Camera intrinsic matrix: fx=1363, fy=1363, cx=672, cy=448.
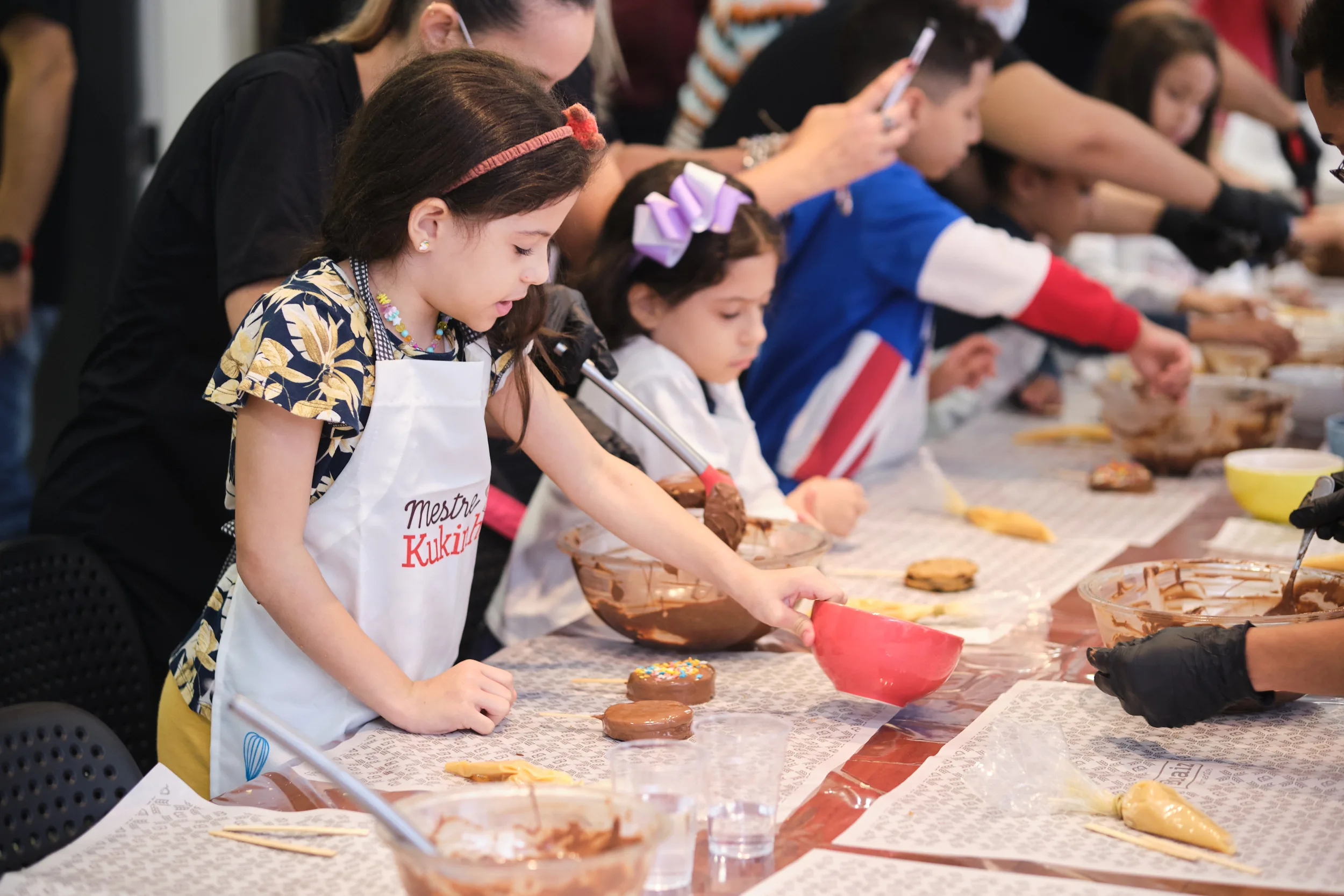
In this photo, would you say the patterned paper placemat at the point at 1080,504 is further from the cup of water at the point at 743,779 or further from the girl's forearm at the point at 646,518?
the cup of water at the point at 743,779

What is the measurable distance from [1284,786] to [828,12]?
2.10 m

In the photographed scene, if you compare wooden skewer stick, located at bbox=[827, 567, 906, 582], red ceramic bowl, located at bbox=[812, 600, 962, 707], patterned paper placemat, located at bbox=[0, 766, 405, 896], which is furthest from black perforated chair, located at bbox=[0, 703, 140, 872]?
wooden skewer stick, located at bbox=[827, 567, 906, 582]

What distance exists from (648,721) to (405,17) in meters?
1.00

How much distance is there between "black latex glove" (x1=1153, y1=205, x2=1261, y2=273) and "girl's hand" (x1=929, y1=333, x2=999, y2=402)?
860 mm

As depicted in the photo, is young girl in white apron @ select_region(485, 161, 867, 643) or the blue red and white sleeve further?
the blue red and white sleeve

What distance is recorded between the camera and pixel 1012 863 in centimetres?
108

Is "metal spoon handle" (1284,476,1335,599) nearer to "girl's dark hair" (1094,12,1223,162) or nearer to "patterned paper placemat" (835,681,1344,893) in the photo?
"patterned paper placemat" (835,681,1344,893)

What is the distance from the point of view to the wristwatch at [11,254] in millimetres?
3131

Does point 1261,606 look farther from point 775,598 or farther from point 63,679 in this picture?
point 63,679

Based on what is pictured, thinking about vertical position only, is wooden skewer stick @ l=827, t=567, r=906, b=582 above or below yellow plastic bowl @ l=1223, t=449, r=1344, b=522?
below

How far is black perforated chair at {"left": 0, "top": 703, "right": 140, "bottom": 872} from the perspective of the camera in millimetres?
1224

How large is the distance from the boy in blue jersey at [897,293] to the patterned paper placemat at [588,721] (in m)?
1.05

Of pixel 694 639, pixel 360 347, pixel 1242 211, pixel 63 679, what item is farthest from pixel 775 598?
pixel 1242 211

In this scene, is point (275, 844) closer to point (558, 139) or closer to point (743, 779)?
point (743, 779)
